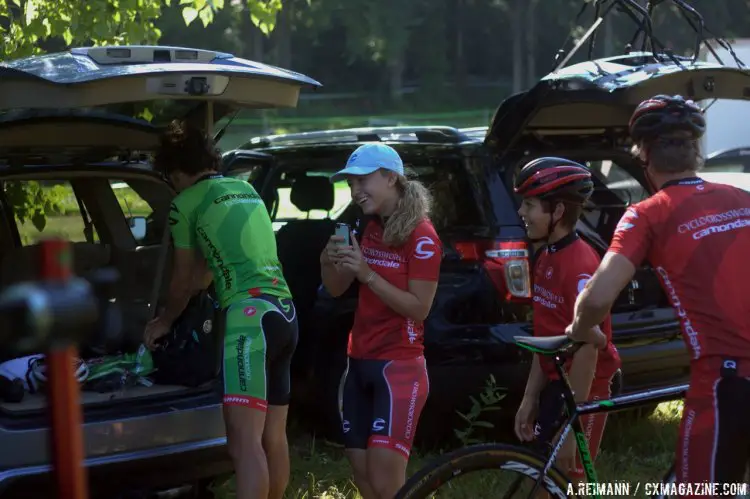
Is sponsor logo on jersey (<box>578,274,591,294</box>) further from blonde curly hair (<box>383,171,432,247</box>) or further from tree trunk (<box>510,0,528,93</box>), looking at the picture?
tree trunk (<box>510,0,528,93</box>)

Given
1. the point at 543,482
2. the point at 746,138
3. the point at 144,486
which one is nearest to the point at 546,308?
the point at 543,482

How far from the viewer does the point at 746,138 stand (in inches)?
826

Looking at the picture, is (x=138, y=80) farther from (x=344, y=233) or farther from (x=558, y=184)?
(x=558, y=184)

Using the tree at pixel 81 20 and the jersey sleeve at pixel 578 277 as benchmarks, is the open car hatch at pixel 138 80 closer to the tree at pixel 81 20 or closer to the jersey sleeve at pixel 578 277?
the jersey sleeve at pixel 578 277

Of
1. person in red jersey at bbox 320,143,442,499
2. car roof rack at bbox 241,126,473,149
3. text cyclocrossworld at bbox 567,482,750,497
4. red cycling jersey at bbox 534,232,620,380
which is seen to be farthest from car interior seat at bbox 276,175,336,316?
text cyclocrossworld at bbox 567,482,750,497

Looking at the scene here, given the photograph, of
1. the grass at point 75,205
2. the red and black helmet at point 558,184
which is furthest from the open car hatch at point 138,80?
A: the grass at point 75,205

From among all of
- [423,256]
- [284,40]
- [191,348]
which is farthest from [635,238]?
[284,40]

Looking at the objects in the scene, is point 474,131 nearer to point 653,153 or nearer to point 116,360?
point 116,360

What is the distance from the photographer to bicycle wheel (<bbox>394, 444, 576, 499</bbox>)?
3162mm

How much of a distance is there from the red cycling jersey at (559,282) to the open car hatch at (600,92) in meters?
1.37

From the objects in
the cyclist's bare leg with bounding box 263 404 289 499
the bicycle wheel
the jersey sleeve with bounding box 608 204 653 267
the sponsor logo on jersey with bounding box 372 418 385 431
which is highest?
the jersey sleeve with bounding box 608 204 653 267

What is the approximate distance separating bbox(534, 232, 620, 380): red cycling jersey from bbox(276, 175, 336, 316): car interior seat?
2204 mm

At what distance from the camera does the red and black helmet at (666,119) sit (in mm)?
3117

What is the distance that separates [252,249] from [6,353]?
1.17m
